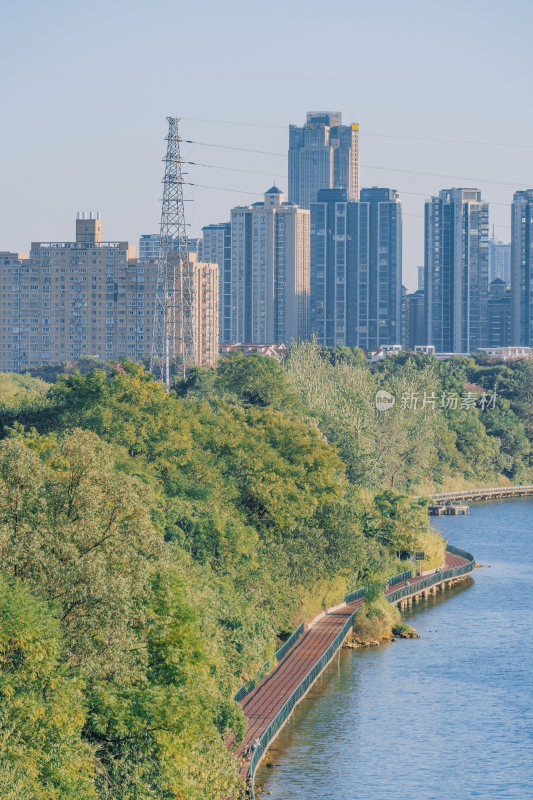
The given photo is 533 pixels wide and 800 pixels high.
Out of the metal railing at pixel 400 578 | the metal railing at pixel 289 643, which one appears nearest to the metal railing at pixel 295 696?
the metal railing at pixel 289 643

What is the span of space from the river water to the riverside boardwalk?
63 cm

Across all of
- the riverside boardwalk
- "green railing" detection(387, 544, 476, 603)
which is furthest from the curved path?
"green railing" detection(387, 544, 476, 603)

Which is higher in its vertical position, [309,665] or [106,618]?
[106,618]

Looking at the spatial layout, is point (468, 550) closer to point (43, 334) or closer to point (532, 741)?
point (532, 741)

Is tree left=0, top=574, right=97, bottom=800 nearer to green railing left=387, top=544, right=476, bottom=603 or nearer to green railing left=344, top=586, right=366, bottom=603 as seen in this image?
green railing left=344, top=586, right=366, bottom=603

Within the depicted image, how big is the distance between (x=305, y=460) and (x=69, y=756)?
35218 millimetres

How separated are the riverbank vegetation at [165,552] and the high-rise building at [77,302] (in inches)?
2486

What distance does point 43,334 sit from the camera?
167000 mm

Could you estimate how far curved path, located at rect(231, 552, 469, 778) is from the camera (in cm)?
4059

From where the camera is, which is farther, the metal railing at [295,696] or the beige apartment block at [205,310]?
the beige apartment block at [205,310]

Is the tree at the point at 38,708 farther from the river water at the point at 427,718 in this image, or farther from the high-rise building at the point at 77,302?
the high-rise building at the point at 77,302

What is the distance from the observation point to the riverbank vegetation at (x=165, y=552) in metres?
27.6

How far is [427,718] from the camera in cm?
4528

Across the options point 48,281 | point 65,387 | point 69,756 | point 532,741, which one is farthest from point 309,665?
point 48,281
